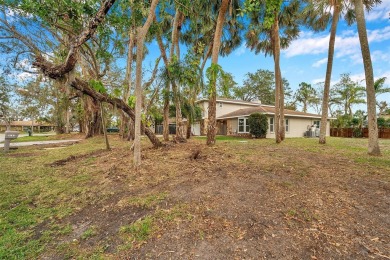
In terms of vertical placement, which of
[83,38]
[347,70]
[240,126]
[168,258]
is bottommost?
[168,258]

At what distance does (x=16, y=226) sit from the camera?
2.96 m

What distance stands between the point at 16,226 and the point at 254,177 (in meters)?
4.27

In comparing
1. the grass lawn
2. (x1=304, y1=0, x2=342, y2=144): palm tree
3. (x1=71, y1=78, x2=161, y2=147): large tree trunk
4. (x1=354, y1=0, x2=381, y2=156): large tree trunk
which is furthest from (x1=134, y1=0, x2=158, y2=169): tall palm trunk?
(x1=304, y1=0, x2=342, y2=144): palm tree

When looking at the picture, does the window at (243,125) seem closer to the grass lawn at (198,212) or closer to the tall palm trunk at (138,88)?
the grass lawn at (198,212)

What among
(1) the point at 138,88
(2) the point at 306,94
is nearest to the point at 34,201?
(1) the point at 138,88

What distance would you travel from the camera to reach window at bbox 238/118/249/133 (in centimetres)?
2106

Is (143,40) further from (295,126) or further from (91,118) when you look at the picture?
(295,126)

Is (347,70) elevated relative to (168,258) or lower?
elevated

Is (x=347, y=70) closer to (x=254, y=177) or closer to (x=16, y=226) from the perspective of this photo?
(x=254, y=177)

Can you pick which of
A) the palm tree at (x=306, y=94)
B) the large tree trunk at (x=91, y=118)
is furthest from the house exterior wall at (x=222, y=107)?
the palm tree at (x=306, y=94)

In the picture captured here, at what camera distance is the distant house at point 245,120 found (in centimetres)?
2053

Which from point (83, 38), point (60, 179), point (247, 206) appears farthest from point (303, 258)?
point (83, 38)

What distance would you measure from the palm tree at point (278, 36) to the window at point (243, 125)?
22.7 ft

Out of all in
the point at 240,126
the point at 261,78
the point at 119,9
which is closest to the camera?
the point at 119,9
